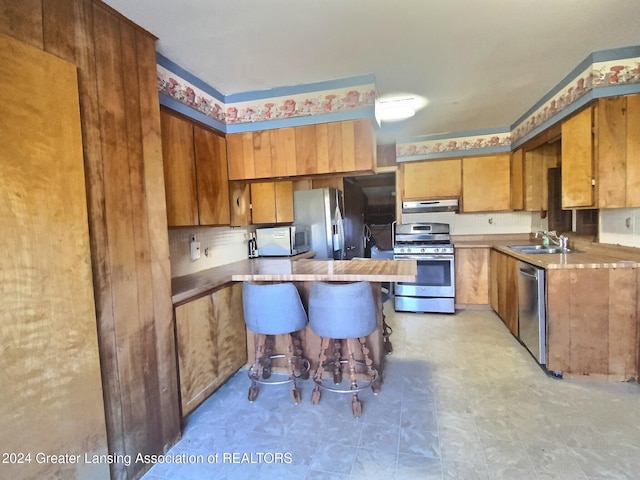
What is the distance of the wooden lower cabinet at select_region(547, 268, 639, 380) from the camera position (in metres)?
2.35

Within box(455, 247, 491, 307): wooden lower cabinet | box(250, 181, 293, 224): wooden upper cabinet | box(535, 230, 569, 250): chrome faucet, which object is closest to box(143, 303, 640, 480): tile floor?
box(535, 230, 569, 250): chrome faucet

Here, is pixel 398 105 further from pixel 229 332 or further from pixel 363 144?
pixel 229 332

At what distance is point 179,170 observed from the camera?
223 cm

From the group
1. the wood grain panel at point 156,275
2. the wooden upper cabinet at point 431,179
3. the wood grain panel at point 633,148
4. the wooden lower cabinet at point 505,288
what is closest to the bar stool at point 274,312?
the wood grain panel at point 156,275

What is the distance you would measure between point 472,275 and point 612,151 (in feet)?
7.06

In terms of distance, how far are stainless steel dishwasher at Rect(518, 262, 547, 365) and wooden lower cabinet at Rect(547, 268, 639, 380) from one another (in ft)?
0.17

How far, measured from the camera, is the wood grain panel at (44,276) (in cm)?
111

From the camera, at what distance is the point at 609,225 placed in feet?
9.05

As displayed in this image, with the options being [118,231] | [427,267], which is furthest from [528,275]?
[118,231]

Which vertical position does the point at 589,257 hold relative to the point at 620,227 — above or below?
below

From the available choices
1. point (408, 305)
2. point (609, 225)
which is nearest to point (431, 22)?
point (609, 225)

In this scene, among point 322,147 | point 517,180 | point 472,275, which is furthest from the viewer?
point 472,275

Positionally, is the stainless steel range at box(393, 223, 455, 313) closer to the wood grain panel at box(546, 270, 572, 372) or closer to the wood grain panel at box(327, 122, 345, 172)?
the wood grain panel at box(546, 270, 572, 372)

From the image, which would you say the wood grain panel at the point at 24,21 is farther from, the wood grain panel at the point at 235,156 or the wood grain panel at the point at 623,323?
the wood grain panel at the point at 623,323
